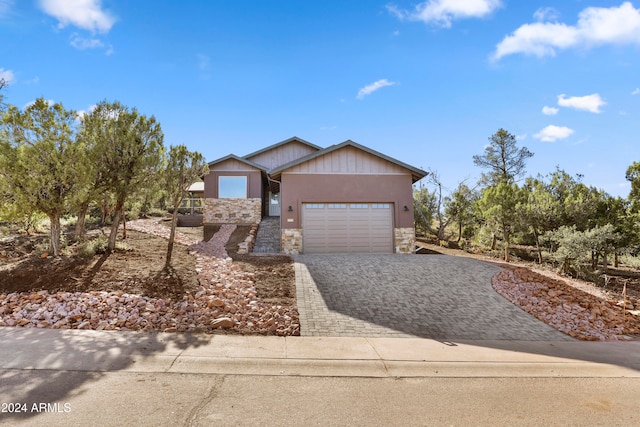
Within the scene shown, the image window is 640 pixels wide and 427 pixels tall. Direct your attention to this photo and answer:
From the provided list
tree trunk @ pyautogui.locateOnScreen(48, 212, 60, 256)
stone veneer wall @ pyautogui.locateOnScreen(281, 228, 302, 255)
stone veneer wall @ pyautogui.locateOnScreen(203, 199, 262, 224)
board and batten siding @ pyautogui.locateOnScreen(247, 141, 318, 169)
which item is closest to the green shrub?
tree trunk @ pyautogui.locateOnScreen(48, 212, 60, 256)

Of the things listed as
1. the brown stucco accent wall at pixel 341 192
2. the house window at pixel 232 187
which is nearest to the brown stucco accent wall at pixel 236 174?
the house window at pixel 232 187

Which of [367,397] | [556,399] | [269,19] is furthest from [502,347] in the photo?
[269,19]

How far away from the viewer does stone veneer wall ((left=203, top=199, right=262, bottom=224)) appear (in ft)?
63.7

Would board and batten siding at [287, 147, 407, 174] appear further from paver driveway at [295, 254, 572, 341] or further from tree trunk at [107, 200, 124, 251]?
tree trunk at [107, 200, 124, 251]

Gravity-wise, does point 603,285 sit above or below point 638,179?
below

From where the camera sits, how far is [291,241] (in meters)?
13.8

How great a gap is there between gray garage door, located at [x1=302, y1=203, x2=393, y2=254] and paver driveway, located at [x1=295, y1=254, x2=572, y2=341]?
2.56m

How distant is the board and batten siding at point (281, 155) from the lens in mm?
22016

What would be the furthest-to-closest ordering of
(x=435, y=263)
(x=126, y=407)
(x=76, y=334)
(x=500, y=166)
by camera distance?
(x=500, y=166), (x=435, y=263), (x=76, y=334), (x=126, y=407)

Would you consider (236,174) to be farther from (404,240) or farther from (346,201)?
(404,240)

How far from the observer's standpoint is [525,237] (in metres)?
18.6

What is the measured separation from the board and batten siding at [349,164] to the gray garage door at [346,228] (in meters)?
1.52

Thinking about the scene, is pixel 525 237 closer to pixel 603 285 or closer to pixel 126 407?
pixel 603 285

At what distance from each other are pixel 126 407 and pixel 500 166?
30.8 meters
